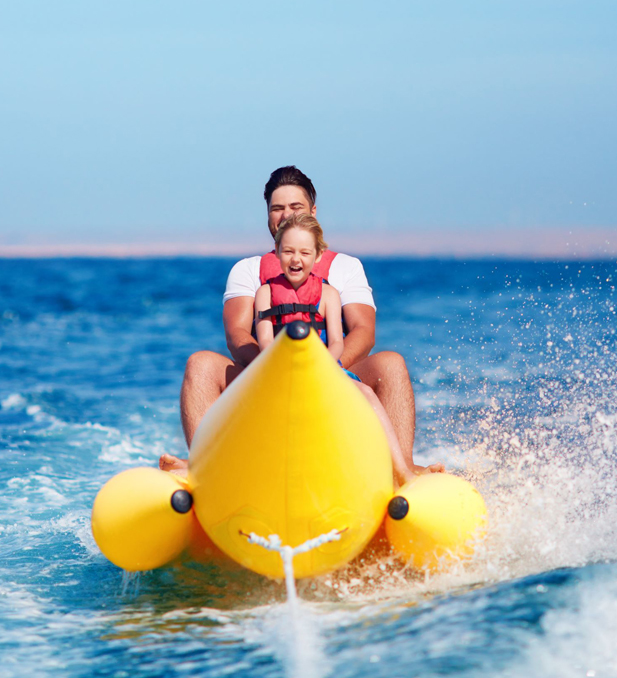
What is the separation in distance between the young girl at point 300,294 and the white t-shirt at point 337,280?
387mm

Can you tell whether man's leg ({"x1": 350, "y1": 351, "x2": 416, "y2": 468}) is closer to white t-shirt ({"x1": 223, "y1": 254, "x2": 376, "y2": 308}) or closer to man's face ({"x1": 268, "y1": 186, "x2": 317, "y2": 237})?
white t-shirt ({"x1": 223, "y1": 254, "x2": 376, "y2": 308})

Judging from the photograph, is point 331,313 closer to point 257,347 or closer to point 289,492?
point 257,347

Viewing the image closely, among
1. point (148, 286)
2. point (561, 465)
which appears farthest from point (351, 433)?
point (148, 286)

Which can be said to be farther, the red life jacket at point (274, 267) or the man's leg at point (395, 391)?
the red life jacket at point (274, 267)

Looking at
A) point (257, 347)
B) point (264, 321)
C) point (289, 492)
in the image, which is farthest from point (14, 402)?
point (289, 492)

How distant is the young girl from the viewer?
337cm

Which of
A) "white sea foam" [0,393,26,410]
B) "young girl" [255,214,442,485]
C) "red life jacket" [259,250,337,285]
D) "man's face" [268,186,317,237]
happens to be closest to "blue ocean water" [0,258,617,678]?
"white sea foam" [0,393,26,410]

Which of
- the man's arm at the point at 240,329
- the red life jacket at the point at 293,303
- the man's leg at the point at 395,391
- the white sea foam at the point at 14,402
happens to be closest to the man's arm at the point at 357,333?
the man's leg at the point at 395,391

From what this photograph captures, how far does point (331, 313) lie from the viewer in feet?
11.7

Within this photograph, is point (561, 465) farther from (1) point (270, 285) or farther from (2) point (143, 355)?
(2) point (143, 355)

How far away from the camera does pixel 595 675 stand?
238 centimetres

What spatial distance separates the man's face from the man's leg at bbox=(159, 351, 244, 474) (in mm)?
798

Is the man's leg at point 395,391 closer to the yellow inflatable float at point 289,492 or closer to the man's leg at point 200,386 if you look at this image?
the yellow inflatable float at point 289,492

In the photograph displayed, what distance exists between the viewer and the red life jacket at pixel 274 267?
3850mm
